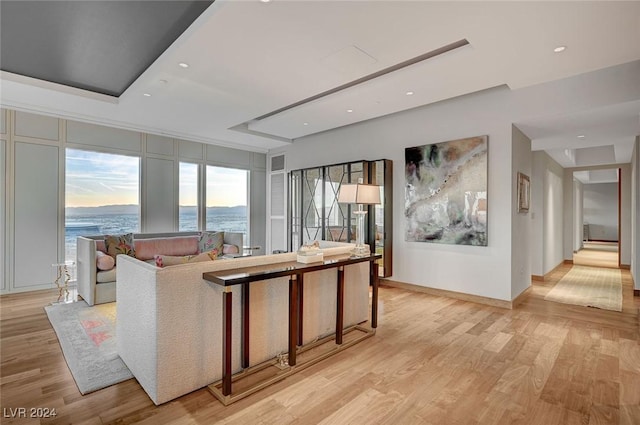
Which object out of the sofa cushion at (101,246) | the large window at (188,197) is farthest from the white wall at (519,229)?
the large window at (188,197)

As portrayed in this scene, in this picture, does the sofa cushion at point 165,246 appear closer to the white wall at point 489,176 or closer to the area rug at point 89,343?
the area rug at point 89,343

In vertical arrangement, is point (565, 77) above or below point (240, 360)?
above

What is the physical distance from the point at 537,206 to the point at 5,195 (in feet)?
28.2

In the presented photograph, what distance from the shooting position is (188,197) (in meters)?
6.54

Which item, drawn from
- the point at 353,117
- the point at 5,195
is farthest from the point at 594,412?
the point at 5,195

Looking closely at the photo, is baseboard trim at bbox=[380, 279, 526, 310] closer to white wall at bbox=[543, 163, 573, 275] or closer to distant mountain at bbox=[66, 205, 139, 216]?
white wall at bbox=[543, 163, 573, 275]

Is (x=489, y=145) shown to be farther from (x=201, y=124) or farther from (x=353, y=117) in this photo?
(x=201, y=124)

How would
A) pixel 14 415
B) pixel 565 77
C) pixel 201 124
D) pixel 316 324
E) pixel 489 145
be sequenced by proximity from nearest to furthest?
pixel 14 415 < pixel 316 324 < pixel 565 77 < pixel 489 145 < pixel 201 124

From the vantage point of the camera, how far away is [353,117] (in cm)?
504

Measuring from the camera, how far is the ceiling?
2.35 meters

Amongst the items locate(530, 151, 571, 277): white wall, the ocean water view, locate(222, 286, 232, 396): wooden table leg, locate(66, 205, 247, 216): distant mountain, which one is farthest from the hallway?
locate(66, 205, 247, 216): distant mountain

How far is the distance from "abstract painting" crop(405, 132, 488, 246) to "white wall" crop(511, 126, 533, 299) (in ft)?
1.14

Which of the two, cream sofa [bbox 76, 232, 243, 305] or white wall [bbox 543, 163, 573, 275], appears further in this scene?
white wall [bbox 543, 163, 573, 275]

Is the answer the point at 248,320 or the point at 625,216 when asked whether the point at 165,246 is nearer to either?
the point at 248,320
